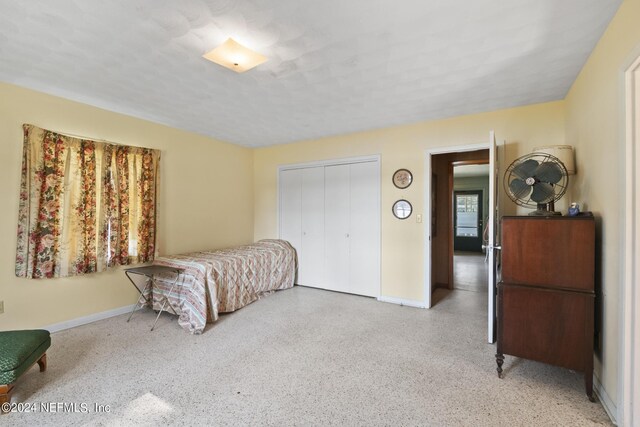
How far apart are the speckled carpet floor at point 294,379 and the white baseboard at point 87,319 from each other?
95mm

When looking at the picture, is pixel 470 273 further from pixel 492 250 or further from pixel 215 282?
pixel 215 282

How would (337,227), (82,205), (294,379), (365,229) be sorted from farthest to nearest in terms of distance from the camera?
(337,227), (365,229), (82,205), (294,379)

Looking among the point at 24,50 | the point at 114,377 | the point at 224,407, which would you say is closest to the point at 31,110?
the point at 24,50

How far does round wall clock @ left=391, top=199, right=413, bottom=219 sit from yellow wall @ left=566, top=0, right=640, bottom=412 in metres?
1.78

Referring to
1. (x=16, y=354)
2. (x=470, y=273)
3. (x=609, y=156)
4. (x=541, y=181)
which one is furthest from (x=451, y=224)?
(x=16, y=354)

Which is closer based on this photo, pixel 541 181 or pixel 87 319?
pixel 541 181

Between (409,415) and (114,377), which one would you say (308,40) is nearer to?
(409,415)

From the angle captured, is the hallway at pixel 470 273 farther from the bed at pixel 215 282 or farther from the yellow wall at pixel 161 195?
the yellow wall at pixel 161 195

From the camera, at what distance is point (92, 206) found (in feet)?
Result: 9.89

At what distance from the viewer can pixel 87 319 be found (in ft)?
10.0

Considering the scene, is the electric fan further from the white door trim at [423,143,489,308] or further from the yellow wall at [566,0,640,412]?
the white door trim at [423,143,489,308]

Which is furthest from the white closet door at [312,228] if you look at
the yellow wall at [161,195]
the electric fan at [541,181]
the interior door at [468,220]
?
the interior door at [468,220]

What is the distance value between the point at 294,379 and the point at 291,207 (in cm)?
303

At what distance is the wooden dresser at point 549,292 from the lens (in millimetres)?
1867
